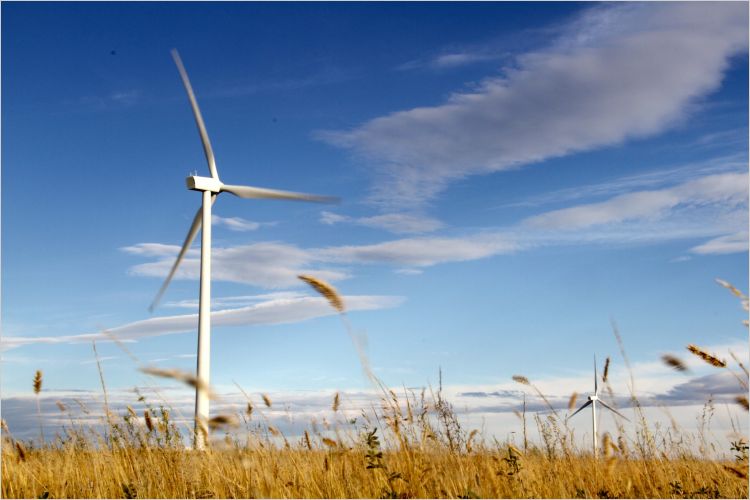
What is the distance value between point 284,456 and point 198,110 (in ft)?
49.3

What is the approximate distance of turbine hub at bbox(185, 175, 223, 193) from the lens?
77.3 ft

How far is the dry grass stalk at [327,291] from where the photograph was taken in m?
6.37

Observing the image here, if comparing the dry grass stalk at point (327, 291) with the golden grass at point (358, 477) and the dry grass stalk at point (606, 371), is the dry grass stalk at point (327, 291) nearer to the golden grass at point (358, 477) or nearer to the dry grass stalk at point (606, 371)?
the golden grass at point (358, 477)

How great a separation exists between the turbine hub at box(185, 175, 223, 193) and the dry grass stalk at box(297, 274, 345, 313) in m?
18.0

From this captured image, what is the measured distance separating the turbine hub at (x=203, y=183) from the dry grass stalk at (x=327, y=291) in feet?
59.1

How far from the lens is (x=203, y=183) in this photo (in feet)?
77.7

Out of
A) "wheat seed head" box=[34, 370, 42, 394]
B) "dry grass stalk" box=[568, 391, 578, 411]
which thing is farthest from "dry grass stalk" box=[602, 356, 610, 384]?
"wheat seed head" box=[34, 370, 42, 394]

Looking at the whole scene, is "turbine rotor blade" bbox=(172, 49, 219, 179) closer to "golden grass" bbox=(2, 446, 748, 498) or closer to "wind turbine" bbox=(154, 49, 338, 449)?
"wind turbine" bbox=(154, 49, 338, 449)

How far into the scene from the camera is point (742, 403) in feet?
22.9

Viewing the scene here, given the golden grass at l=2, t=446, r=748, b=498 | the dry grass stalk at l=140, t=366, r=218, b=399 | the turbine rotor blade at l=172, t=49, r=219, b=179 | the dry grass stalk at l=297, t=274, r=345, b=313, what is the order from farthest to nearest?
the turbine rotor blade at l=172, t=49, r=219, b=179, the golden grass at l=2, t=446, r=748, b=498, the dry grass stalk at l=297, t=274, r=345, b=313, the dry grass stalk at l=140, t=366, r=218, b=399

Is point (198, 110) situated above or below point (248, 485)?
above

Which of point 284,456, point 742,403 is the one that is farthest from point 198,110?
point 742,403

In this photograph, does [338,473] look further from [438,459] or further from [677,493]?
[677,493]

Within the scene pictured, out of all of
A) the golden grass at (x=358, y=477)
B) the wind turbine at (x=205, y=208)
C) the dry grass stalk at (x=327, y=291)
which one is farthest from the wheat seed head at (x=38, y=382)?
the wind turbine at (x=205, y=208)
